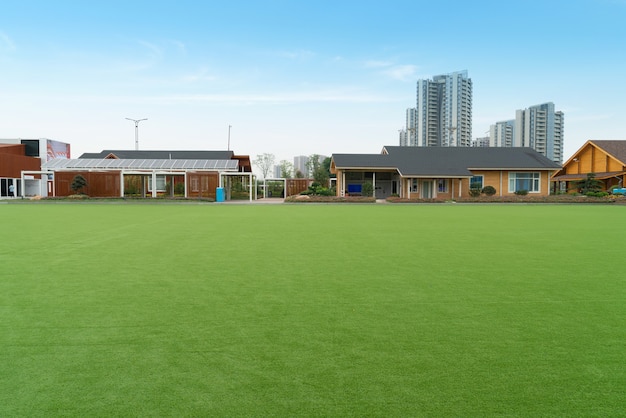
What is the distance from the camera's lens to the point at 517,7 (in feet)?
61.8

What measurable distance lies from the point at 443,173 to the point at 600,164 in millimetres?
23542

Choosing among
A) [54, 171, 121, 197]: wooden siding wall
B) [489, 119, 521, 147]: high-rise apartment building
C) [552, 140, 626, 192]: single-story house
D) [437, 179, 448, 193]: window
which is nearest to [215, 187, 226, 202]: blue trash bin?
[54, 171, 121, 197]: wooden siding wall

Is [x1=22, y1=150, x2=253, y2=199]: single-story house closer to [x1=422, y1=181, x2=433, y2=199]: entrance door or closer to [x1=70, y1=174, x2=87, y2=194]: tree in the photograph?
[x1=70, y1=174, x2=87, y2=194]: tree

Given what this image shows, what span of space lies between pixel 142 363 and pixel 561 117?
11054 cm

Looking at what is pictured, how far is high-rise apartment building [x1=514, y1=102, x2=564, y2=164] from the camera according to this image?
94.7 metres

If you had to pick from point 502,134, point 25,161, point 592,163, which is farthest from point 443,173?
point 502,134

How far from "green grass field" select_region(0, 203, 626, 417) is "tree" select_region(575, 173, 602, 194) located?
139 feet

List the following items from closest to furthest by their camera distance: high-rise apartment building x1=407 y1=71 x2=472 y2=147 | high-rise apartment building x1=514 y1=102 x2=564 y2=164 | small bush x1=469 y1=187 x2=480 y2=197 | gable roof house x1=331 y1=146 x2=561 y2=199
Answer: small bush x1=469 y1=187 x2=480 y2=197 → gable roof house x1=331 y1=146 x2=561 y2=199 → high-rise apartment building x1=407 y1=71 x2=472 y2=147 → high-rise apartment building x1=514 y1=102 x2=564 y2=164

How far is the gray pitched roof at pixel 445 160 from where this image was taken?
134ft

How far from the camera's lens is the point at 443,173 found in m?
39.8

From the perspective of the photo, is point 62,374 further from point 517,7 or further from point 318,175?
point 318,175

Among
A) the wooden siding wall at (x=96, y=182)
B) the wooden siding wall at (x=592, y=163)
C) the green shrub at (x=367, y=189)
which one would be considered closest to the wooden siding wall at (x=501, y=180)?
the wooden siding wall at (x=592, y=163)

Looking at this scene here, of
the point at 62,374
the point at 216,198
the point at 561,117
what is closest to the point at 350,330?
the point at 62,374

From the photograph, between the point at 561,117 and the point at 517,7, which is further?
the point at 561,117
